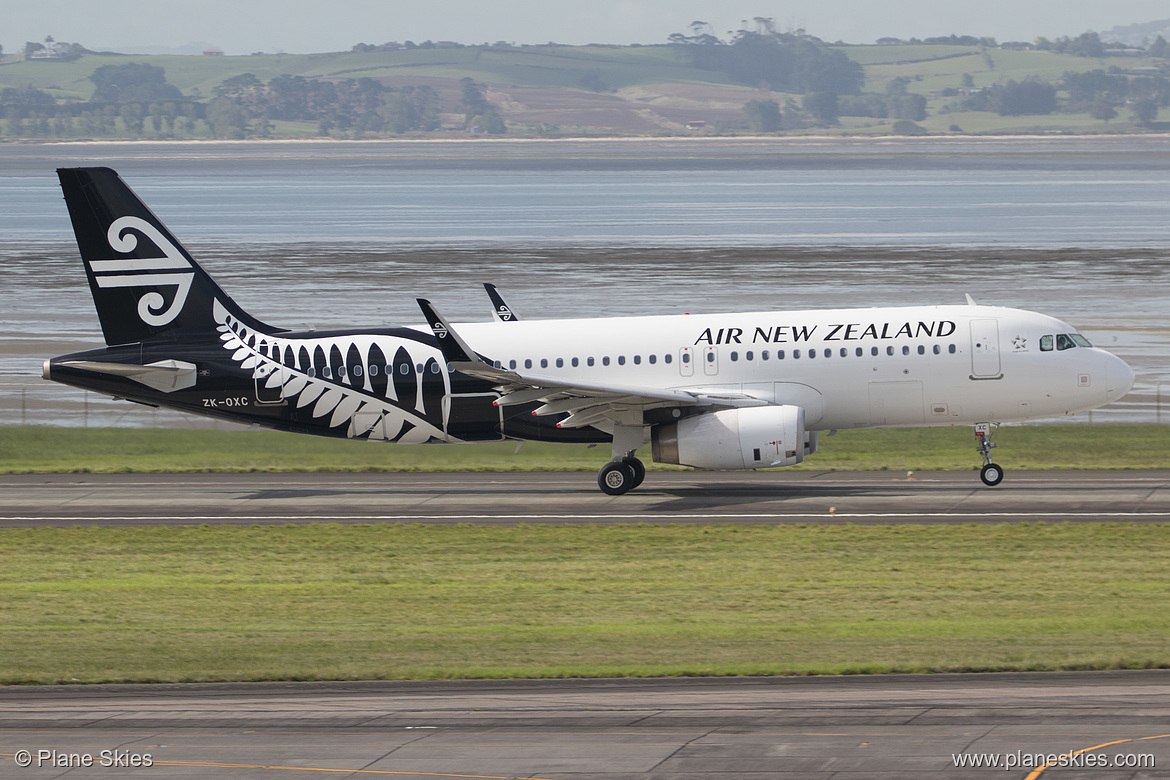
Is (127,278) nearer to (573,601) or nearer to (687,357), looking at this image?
(687,357)

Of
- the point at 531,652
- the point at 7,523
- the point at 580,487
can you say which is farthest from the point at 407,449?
the point at 531,652

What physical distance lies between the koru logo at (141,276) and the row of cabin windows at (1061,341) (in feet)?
74.4

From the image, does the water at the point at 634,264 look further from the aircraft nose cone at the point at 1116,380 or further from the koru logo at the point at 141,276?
the koru logo at the point at 141,276

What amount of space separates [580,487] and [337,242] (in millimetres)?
95720

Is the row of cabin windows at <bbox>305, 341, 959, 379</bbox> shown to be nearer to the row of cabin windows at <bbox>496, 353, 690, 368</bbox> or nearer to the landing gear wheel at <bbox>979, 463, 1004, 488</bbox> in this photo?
the row of cabin windows at <bbox>496, 353, 690, 368</bbox>

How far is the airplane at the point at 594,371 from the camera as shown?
122 ft

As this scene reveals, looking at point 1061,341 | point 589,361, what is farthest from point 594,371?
point 1061,341

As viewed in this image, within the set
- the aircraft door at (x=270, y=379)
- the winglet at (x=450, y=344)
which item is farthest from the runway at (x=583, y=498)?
the winglet at (x=450, y=344)

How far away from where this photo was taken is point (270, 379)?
39.4m

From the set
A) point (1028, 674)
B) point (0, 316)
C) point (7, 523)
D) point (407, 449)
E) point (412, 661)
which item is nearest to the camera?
point (1028, 674)

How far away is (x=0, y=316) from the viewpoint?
83.6m

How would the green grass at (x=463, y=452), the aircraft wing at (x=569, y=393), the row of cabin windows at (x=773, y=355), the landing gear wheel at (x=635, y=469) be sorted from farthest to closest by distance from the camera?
the green grass at (x=463, y=452), the landing gear wheel at (x=635, y=469), the row of cabin windows at (x=773, y=355), the aircraft wing at (x=569, y=393)

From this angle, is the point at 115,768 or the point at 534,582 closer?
the point at 115,768

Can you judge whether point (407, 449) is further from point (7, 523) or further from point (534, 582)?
point (534, 582)
